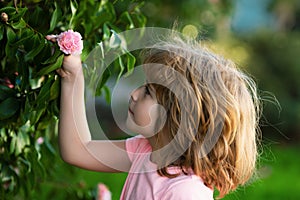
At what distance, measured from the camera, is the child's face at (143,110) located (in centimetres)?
191

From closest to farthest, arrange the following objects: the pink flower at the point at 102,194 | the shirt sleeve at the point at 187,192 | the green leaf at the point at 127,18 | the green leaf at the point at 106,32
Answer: the shirt sleeve at the point at 187,192
the green leaf at the point at 106,32
the green leaf at the point at 127,18
the pink flower at the point at 102,194

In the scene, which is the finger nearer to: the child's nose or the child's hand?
the child's hand

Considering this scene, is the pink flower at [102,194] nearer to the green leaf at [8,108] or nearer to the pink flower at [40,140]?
the pink flower at [40,140]

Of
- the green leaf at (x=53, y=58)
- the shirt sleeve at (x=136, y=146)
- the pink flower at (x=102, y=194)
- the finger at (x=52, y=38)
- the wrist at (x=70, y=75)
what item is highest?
the finger at (x=52, y=38)

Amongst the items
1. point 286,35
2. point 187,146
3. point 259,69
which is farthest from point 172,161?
point 286,35

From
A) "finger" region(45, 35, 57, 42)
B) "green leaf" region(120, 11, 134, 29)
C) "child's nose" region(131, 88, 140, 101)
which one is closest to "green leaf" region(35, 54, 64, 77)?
"finger" region(45, 35, 57, 42)

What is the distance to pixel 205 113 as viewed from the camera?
1.93 metres

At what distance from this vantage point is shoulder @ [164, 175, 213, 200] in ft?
6.13

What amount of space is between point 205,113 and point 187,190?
0.21m

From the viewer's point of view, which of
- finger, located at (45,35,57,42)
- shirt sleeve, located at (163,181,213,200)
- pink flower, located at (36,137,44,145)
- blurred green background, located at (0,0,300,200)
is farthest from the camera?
blurred green background, located at (0,0,300,200)

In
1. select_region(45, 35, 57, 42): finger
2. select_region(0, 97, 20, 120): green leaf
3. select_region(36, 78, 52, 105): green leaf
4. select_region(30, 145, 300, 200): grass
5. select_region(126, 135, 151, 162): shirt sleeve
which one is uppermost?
select_region(45, 35, 57, 42): finger

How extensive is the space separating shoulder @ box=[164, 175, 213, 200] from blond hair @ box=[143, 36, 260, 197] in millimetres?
35

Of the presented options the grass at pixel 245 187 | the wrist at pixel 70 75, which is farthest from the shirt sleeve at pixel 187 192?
the grass at pixel 245 187

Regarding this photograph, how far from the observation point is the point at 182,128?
6.31ft
